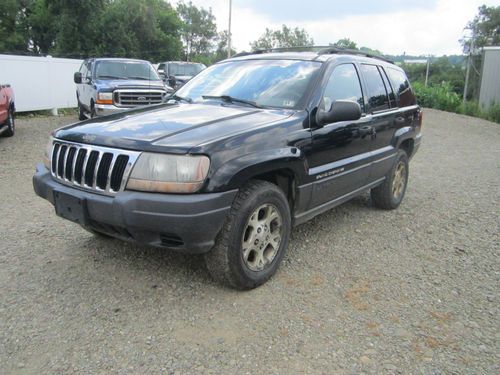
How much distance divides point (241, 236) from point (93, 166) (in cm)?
114

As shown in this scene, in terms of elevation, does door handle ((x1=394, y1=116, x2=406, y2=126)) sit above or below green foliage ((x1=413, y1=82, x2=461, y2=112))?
above

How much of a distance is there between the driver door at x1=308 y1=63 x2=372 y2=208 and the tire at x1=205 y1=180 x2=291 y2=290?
505 millimetres

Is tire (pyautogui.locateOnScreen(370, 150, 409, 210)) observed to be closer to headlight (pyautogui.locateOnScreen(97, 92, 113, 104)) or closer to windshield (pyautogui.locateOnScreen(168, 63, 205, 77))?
headlight (pyautogui.locateOnScreen(97, 92, 113, 104))

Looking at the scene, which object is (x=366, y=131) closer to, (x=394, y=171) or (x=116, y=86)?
(x=394, y=171)

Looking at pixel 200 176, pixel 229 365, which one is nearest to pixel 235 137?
pixel 200 176

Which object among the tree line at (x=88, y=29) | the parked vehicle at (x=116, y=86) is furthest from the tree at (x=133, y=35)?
the parked vehicle at (x=116, y=86)

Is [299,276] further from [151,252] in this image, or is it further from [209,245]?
[151,252]

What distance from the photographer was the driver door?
3.80m

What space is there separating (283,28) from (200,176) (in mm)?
93275

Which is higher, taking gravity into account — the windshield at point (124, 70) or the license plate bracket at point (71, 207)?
the windshield at point (124, 70)

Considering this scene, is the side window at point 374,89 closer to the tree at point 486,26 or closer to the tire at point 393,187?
the tire at point 393,187

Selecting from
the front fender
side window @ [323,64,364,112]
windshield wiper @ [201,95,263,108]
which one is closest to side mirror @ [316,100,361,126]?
side window @ [323,64,364,112]

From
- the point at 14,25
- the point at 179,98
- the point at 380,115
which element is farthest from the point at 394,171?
the point at 14,25

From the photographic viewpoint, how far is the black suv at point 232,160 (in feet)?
9.36
